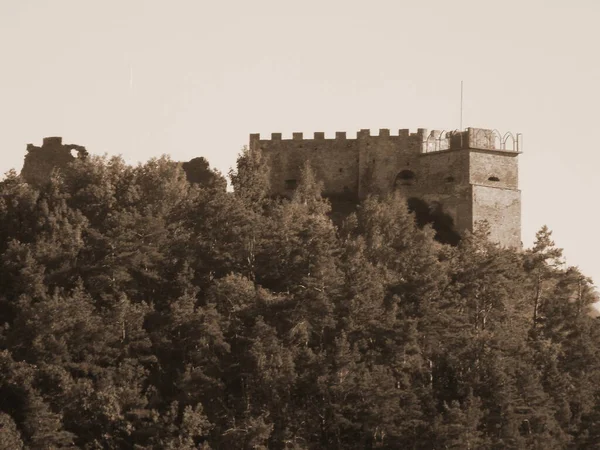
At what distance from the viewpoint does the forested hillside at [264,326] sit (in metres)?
75.6

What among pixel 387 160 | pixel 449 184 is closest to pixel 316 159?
pixel 387 160

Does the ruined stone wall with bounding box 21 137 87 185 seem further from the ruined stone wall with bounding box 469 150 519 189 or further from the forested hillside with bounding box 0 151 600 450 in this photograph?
the ruined stone wall with bounding box 469 150 519 189

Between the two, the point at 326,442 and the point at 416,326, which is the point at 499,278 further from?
the point at 326,442

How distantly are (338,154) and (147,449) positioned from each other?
21960mm

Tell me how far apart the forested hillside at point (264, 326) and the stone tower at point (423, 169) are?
234cm

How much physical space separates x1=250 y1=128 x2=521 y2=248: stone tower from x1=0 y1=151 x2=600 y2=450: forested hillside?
234 centimetres

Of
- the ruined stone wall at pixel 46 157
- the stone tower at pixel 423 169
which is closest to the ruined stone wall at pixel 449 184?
the stone tower at pixel 423 169

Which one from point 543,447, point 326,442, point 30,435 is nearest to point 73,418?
point 30,435

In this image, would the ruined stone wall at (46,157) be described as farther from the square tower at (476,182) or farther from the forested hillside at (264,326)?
the square tower at (476,182)

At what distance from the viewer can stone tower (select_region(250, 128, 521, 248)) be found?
3516 inches

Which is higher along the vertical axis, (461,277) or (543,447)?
(461,277)

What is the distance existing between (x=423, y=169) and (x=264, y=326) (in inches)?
645

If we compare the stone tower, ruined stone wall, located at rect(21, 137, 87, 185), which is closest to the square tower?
the stone tower

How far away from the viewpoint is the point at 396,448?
7669 cm
